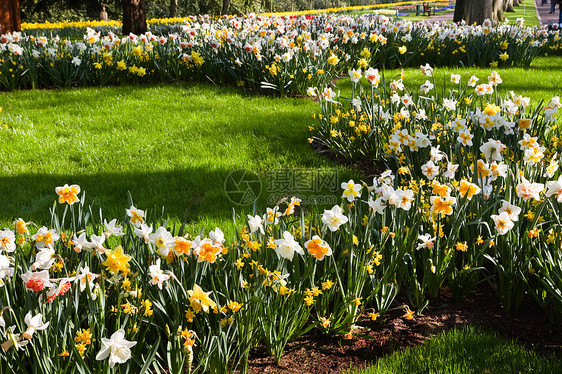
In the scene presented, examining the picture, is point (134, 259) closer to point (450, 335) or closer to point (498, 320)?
point (450, 335)

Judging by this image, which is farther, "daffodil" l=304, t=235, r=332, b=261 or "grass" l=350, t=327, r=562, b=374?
"grass" l=350, t=327, r=562, b=374

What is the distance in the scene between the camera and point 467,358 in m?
2.01

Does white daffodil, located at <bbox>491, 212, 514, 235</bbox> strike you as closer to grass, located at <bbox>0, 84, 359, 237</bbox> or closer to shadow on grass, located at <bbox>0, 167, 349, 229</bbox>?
shadow on grass, located at <bbox>0, 167, 349, 229</bbox>

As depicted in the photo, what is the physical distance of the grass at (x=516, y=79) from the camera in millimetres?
6609

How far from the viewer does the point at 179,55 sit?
22.0 feet

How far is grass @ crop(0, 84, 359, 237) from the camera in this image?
3.76m

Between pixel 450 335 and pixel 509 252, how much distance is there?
1.57 ft

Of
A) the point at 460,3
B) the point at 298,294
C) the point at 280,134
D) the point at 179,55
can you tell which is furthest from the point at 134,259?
the point at 460,3

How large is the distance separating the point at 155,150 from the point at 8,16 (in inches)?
247

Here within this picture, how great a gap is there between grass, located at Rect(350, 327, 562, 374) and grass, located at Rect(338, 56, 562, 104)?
453 cm

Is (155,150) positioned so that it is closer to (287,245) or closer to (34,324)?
(287,245)

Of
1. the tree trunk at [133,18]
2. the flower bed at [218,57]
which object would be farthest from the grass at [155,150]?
the tree trunk at [133,18]

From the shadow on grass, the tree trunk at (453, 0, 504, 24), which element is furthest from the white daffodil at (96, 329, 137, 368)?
the tree trunk at (453, 0, 504, 24)

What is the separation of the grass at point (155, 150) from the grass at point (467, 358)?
1589mm
